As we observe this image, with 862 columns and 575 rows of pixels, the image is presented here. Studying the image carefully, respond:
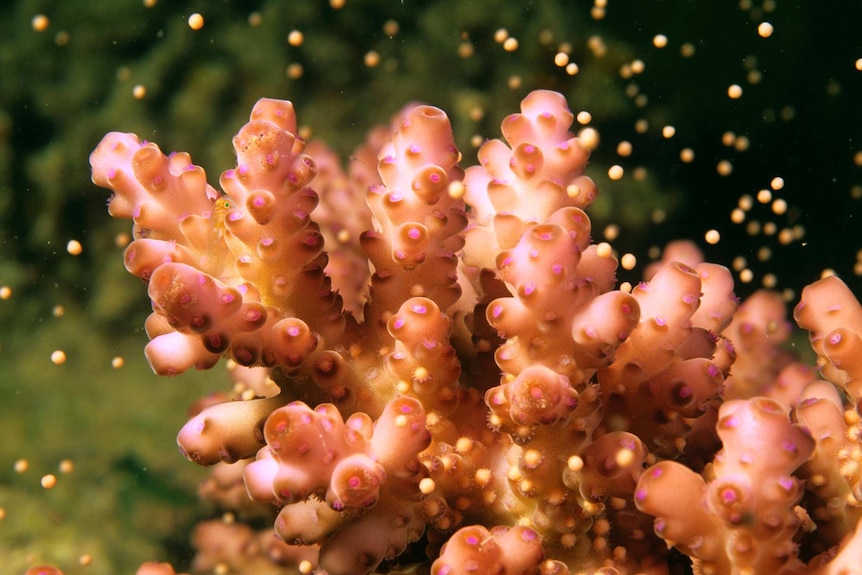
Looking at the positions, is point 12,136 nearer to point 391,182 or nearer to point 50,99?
point 50,99

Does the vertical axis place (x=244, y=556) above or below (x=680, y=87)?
below

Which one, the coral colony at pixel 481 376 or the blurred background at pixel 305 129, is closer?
the coral colony at pixel 481 376

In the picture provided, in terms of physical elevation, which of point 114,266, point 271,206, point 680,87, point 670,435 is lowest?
point 114,266

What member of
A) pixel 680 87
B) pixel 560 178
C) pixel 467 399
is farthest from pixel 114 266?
pixel 680 87

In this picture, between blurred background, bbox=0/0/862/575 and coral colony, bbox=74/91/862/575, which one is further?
blurred background, bbox=0/0/862/575
